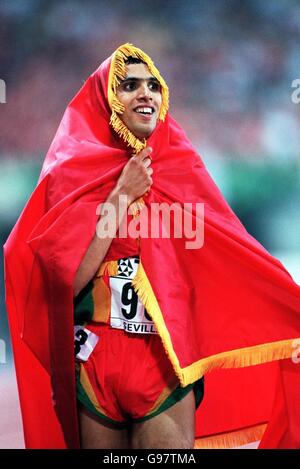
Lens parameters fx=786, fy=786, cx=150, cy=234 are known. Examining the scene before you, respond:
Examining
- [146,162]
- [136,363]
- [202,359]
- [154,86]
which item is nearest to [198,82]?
[154,86]

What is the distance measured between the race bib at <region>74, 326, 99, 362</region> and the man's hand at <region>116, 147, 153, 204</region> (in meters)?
0.38

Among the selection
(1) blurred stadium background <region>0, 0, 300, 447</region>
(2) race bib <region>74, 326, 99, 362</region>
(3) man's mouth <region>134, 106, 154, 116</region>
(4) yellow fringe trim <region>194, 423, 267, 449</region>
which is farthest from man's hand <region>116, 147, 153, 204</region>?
(1) blurred stadium background <region>0, 0, 300, 447</region>

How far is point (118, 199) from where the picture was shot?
2139 mm

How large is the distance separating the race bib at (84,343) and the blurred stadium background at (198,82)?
2111 millimetres

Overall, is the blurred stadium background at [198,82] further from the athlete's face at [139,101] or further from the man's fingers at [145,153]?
the man's fingers at [145,153]

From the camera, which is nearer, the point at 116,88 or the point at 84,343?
the point at 84,343

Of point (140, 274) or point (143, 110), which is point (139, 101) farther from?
point (140, 274)

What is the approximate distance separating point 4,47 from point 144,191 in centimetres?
236

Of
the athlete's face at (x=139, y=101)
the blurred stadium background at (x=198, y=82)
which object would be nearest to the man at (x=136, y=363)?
the athlete's face at (x=139, y=101)

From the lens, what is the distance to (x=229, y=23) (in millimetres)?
4207

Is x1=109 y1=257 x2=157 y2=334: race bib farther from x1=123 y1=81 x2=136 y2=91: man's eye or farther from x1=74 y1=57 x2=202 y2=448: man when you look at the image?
x1=123 y1=81 x2=136 y2=91: man's eye

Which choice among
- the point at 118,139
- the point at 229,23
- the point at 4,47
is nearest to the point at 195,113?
the point at 229,23

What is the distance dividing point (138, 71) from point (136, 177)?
0.33 metres

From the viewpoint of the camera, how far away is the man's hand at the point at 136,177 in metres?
2.16
